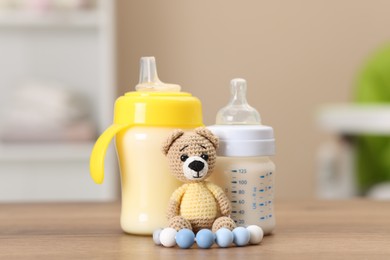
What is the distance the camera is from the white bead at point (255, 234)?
833 millimetres

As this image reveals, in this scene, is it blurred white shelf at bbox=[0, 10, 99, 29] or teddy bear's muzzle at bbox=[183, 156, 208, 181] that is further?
blurred white shelf at bbox=[0, 10, 99, 29]

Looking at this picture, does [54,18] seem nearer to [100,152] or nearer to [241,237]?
[100,152]

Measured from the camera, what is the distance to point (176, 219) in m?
0.84

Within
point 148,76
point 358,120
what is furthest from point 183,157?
point 358,120

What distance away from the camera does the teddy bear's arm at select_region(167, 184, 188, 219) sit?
851 millimetres

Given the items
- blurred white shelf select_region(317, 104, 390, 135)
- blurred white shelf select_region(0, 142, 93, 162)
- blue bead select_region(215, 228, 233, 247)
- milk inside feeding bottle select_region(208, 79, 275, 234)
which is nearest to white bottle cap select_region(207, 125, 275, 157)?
milk inside feeding bottle select_region(208, 79, 275, 234)

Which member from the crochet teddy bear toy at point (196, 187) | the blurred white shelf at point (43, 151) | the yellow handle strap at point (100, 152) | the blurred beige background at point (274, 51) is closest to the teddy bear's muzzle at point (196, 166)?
the crochet teddy bear toy at point (196, 187)

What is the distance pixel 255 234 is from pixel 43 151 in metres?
1.87

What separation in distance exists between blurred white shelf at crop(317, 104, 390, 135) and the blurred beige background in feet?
2.43

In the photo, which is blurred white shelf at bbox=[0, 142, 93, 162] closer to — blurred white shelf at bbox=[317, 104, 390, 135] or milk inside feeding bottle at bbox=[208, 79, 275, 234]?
blurred white shelf at bbox=[317, 104, 390, 135]

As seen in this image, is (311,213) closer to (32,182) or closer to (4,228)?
(4,228)

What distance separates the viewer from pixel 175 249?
0.81 meters

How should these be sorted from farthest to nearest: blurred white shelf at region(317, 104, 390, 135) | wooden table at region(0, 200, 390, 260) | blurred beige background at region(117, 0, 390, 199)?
blurred beige background at region(117, 0, 390, 199) < blurred white shelf at region(317, 104, 390, 135) < wooden table at region(0, 200, 390, 260)

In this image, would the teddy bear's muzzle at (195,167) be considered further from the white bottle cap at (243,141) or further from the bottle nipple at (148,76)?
the bottle nipple at (148,76)
